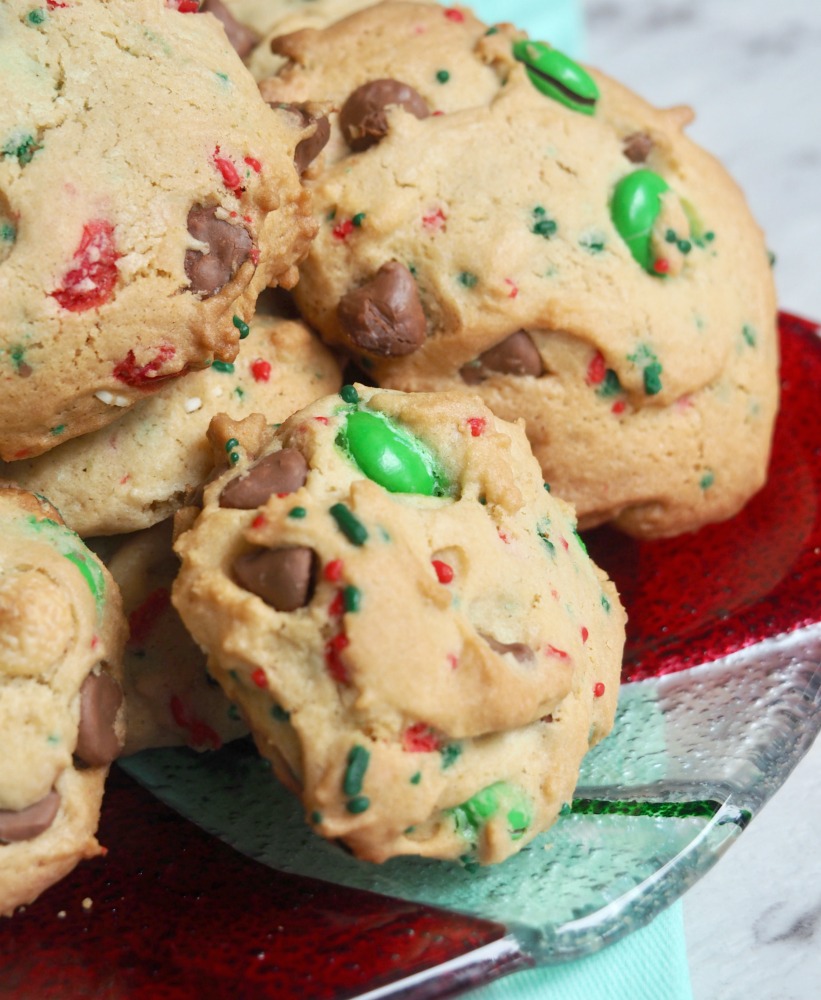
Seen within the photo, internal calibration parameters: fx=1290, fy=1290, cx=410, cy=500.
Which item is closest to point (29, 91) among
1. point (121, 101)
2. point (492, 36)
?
point (121, 101)

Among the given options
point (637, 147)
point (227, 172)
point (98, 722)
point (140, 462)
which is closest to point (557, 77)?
point (637, 147)

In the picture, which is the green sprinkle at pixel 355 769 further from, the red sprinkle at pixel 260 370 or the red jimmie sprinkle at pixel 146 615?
the red sprinkle at pixel 260 370

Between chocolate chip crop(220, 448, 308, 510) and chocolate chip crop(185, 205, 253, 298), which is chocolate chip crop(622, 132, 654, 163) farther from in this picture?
chocolate chip crop(220, 448, 308, 510)

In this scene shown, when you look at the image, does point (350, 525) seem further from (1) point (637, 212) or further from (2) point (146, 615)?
(1) point (637, 212)

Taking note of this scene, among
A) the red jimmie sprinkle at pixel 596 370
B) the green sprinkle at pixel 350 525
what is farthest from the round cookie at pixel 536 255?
the green sprinkle at pixel 350 525

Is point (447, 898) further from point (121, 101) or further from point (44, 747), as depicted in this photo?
point (121, 101)

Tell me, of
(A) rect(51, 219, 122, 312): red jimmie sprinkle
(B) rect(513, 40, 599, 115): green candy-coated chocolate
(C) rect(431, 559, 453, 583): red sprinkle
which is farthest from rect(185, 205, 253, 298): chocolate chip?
(B) rect(513, 40, 599, 115): green candy-coated chocolate
